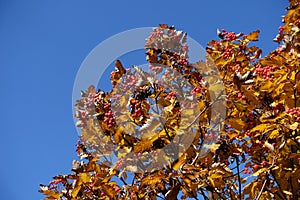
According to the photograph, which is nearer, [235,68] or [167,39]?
[235,68]

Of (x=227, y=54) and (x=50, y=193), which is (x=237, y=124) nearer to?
(x=227, y=54)

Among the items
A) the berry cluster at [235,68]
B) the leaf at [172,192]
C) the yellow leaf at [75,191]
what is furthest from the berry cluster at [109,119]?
the berry cluster at [235,68]

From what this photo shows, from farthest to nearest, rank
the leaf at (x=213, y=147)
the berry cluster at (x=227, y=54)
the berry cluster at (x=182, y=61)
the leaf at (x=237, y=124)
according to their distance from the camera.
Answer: the berry cluster at (x=182, y=61) < the berry cluster at (x=227, y=54) < the leaf at (x=213, y=147) < the leaf at (x=237, y=124)

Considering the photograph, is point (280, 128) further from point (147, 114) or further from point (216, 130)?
point (147, 114)

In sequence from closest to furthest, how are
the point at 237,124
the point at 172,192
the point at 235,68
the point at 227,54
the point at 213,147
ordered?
the point at 172,192, the point at 237,124, the point at 213,147, the point at 235,68, the point at 227,54

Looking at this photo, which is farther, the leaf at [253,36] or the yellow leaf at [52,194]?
the leaf at [253,36]

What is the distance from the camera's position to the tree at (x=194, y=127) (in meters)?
2.86

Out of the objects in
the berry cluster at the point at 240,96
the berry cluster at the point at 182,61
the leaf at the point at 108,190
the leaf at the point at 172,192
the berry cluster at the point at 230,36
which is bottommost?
the leaf at the point at 172,192

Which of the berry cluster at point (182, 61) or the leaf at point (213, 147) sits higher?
the berry cluster at point (182, 61)

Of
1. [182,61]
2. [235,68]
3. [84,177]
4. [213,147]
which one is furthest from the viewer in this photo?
[182,61]

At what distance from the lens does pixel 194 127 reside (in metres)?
3.30

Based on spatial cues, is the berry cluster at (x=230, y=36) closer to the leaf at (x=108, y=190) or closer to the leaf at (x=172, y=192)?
the leaf at (x=172, y=192)

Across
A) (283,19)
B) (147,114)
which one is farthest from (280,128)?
(283,19)

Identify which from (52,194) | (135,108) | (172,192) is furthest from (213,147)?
(52,194)
